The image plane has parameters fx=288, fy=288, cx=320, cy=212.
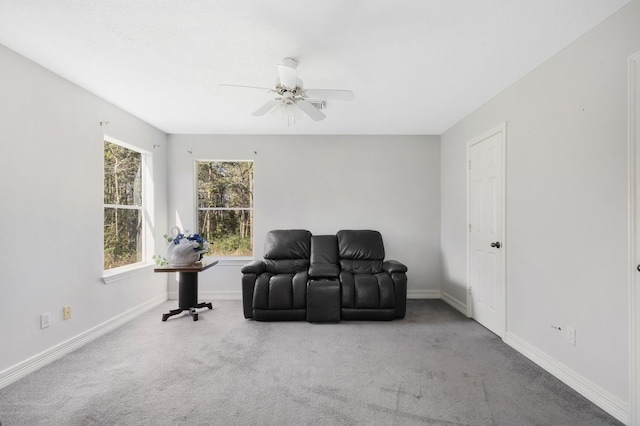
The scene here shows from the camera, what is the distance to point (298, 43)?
6.74ft

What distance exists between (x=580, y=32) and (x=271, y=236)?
3611mm

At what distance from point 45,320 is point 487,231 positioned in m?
4.23

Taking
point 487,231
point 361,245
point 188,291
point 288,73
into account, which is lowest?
point 188,291

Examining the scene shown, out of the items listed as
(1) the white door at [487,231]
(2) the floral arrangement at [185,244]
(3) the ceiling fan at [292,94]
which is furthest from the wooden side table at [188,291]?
(1) the white door at [487,231]

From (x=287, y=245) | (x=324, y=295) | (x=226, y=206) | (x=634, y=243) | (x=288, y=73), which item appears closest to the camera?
(x=634, y=243)

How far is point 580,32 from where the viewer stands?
1.95 metres

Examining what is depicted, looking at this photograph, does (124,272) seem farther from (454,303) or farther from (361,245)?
(454,303)

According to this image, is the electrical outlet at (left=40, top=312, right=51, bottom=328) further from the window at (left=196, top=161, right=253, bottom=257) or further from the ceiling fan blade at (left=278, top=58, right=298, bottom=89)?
the ceiling fan blade at (left=278, top=58, right=298, bottom=89)

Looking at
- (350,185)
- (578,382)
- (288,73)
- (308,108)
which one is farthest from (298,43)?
(578,382)

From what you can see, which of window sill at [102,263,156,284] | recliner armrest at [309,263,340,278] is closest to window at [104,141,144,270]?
window sill at [102,263,156,284]

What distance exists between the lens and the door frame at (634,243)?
5.34 feet

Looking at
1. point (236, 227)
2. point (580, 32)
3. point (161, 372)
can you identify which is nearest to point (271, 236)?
point (236, 227)

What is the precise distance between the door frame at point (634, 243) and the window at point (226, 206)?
4.00 meters

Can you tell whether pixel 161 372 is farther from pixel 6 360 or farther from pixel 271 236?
pixel 271 236
